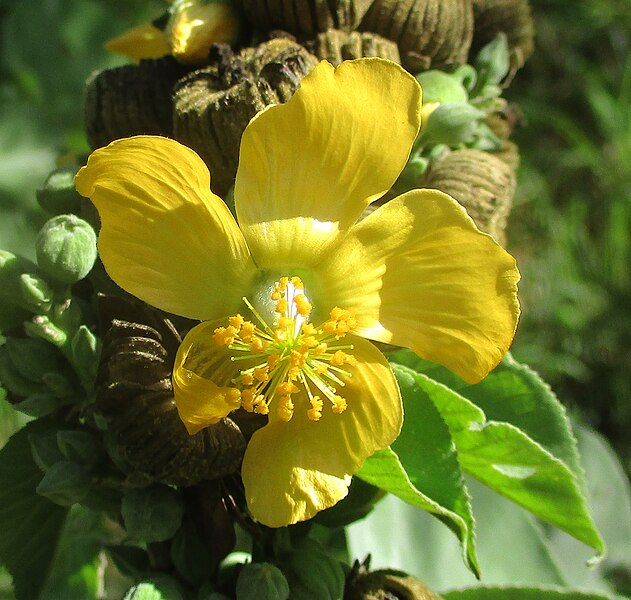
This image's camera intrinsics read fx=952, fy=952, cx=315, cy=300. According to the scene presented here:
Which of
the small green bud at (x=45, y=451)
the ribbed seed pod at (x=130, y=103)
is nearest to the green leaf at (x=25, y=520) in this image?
the small green bud at (x=45, y=451)

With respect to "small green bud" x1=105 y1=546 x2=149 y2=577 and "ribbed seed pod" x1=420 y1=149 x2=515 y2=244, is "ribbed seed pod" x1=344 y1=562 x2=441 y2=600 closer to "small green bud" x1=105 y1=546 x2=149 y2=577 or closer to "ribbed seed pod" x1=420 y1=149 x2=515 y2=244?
"small green bud" x1=105 y1=546 x2=149 y2=577

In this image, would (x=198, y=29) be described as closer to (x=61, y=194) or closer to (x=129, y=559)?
(x=61, y=194)

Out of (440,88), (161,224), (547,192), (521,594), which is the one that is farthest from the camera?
(547,192)

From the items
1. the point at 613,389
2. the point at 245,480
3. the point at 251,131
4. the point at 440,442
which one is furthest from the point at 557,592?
the point at 613,389

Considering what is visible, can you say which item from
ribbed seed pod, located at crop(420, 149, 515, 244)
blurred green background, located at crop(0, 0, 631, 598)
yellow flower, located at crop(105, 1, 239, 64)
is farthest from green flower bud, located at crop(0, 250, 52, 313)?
blurred green background, located at crop(0, 0, 631, 598)

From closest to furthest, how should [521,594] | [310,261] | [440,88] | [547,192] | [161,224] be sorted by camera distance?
[161,224], [310,261], [440,88], [521,594], [547,192]

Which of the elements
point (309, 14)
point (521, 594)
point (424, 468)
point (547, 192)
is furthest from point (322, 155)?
point (547, 192)

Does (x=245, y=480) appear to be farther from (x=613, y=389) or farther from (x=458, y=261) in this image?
(x=613, y=389)

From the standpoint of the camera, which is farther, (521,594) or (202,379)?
(521,594)
